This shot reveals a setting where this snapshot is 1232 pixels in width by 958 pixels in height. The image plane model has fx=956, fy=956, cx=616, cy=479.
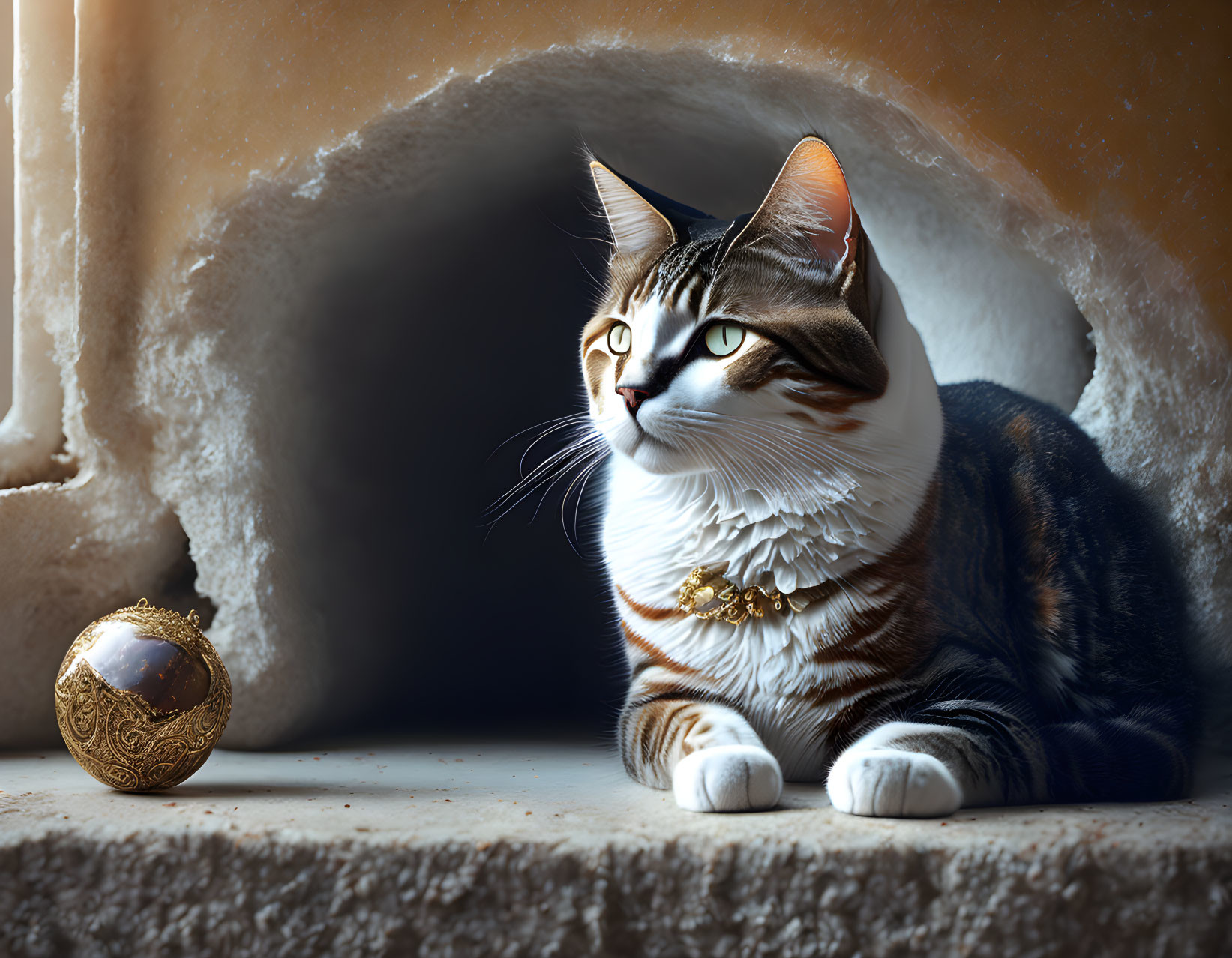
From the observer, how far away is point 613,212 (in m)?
1.15

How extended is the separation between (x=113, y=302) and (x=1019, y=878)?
122 cm

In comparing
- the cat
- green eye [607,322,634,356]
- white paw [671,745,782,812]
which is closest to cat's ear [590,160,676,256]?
the cat

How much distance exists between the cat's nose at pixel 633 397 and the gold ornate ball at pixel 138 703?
49 cm

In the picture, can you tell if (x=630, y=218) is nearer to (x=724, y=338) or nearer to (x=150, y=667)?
(x=724, y=338)

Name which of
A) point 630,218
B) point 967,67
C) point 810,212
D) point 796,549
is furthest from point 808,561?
point 967,67

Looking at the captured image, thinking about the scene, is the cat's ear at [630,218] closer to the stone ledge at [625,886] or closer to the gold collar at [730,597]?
the gold collar at [730,597]

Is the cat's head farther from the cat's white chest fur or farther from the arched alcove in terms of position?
the arched alcove

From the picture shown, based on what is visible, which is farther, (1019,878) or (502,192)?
(502,192)

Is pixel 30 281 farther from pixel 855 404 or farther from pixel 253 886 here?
pixel 855 404

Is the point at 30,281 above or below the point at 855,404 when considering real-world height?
below

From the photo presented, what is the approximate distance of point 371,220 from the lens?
52.6 inches

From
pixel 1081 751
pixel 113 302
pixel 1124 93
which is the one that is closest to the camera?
pixel 1081 751

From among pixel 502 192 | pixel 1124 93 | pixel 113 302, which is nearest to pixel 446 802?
pixel 113 302

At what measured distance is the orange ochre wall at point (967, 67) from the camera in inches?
42.8
